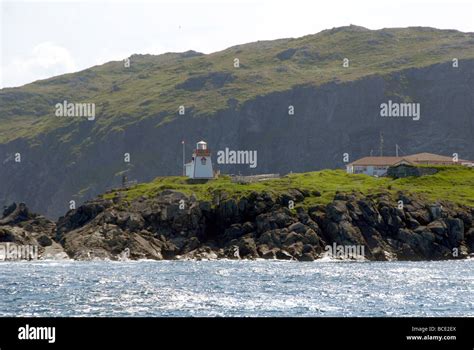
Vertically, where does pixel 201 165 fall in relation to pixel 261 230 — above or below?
above

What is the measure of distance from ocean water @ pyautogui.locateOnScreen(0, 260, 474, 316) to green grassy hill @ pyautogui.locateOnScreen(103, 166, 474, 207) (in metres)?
32.8

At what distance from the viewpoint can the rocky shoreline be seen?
131m

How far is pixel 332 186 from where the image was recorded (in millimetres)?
162375

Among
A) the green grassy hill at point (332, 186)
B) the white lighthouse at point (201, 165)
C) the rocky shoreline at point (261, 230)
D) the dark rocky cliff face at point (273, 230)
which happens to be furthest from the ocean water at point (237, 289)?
the white lighthouse at point (201, 165)

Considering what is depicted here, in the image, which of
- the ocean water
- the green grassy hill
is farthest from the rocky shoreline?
the ocean water

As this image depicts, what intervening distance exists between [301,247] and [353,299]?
5825 centimetres

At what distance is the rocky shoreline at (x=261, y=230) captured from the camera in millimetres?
130625

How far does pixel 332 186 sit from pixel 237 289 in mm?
86893

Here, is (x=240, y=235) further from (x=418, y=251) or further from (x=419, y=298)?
(x=419, y=298)

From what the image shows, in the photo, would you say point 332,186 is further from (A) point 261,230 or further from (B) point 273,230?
(B) point 273,230

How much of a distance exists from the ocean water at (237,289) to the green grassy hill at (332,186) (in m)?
32.8

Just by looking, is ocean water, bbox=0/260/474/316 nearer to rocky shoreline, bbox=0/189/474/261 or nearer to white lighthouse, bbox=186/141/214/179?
rocky shoreline, bbox=0/189/474/261

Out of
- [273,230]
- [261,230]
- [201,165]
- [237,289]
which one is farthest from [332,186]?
[237,289]
